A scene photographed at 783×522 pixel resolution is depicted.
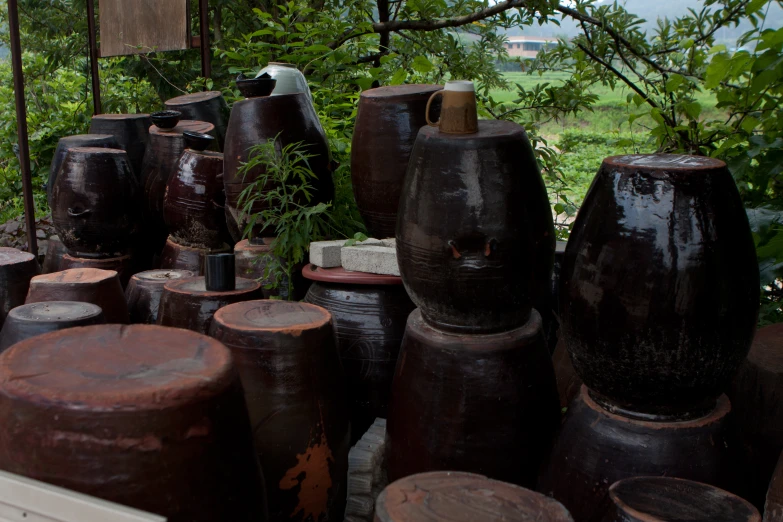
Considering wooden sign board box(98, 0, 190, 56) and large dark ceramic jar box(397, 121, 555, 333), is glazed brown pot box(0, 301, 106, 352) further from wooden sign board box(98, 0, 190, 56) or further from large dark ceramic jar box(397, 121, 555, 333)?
wooden sign board box(98, 0, 190, 56)

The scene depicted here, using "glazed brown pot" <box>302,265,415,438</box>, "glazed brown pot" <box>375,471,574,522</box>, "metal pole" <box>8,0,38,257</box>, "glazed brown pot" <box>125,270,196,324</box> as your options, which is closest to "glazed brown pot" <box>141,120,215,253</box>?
"glazed brown pot" <box>125,270,196,324</box>

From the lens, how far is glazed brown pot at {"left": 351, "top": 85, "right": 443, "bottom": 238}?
3.07m

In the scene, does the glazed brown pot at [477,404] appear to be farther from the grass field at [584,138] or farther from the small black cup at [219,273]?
the grass field at [584,138]

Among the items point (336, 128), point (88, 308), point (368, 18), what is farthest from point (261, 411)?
point (368, 18)

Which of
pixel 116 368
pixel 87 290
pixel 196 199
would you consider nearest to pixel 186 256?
pixel 196 199

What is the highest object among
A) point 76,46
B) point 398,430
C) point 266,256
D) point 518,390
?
point 76,46

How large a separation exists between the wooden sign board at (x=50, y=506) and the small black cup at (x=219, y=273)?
1.56 meters

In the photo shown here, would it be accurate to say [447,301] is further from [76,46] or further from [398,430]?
[76,46]

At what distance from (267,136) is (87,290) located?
39.4 inches

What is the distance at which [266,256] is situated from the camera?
3.33 metres

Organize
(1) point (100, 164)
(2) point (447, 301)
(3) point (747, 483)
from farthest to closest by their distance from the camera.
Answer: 1. (1) point (100, 164)
2. (2) point (447, 301)
3. (3) point (747, 483)

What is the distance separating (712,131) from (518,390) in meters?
1.98

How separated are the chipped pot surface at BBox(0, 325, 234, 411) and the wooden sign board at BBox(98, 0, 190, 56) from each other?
13.1 feet

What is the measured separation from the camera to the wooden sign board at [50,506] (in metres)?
1.32
